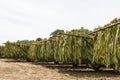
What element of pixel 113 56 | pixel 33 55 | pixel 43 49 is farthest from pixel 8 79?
pixel 33 55

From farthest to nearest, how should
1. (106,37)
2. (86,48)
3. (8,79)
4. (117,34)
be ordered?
1. (86,48)
2. (8,79)
3. (106,37)
4. (117,34)

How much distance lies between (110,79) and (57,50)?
10.5m

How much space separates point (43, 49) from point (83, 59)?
448 inches

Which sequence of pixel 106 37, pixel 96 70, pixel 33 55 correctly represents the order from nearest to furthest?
pixel 106 37 → pixel 96 70 → pixel 33 55

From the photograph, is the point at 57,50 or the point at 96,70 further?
the point at 57,50

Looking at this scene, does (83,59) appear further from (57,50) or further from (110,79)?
(110,79)

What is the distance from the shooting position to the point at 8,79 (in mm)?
17828

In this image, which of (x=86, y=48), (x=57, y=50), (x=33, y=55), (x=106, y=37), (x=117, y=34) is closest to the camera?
(x=117, y=34)

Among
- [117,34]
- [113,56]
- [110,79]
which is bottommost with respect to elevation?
[110,79]

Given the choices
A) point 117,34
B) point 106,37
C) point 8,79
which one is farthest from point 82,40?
point 117,34

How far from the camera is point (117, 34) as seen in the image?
40.8 ft

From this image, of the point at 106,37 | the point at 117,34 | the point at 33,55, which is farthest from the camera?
the point at 33,55

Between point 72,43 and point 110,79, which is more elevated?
point 72,43

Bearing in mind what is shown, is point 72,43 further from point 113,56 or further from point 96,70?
point 113,56
